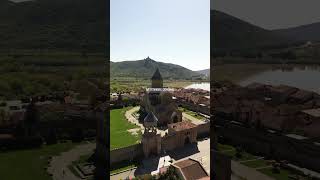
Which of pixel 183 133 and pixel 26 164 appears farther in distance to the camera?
pixel 183 133

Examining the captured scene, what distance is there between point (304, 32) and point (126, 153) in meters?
12.2

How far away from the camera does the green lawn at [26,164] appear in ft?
27.3

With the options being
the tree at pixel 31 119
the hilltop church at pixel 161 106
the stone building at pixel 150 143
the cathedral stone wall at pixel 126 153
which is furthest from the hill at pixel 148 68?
the tree at pixel 31 119

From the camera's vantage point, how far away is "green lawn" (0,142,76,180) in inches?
328

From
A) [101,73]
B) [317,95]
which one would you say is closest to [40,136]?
[101,73]

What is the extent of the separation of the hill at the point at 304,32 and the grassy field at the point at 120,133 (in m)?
13.3

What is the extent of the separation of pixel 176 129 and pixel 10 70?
13998mm

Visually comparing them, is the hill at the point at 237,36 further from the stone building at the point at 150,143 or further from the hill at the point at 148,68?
the hill at the point at 148,68

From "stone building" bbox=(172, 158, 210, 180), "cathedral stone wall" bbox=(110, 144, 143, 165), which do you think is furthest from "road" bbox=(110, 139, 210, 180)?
"stone building" bbox=(172, 158, 210, 180)

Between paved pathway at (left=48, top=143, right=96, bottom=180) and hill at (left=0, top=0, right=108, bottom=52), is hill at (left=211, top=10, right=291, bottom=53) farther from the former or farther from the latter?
paved pathway at (left=48, top=143, right=96, bottom=180)

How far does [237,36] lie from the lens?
952 cm

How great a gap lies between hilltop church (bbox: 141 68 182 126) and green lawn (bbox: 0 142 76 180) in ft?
63.2

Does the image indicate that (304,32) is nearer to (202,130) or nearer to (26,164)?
(26,164)

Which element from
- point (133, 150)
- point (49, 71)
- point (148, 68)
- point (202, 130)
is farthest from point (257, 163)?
point (148, 68)
